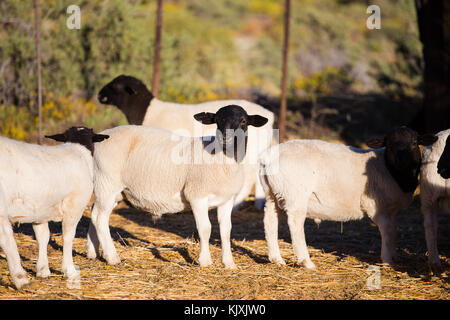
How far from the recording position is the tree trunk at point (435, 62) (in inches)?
535

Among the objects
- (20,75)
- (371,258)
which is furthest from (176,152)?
(20,75)

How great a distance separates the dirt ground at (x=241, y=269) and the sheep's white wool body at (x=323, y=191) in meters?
0.47

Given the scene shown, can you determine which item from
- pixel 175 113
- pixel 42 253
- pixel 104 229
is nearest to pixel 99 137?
pixel 104 229

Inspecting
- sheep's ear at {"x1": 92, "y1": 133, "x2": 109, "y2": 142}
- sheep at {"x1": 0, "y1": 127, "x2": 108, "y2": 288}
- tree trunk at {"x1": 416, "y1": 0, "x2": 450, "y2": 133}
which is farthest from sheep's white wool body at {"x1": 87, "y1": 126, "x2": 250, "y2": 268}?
tree trunk at {"x1": 416, "y1": 0, "x2": 450, "y2": 133}

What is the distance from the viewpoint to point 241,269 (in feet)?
22.3

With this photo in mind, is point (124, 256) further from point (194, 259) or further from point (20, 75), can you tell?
point (20, 75)

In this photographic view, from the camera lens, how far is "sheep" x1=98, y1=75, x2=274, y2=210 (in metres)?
10.2

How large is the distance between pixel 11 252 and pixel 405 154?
4646 mm

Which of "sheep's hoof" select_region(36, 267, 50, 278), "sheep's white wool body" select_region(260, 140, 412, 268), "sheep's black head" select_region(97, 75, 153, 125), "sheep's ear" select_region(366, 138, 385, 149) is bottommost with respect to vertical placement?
"sheep's hoof" select_region(36, 267, 50, 278)

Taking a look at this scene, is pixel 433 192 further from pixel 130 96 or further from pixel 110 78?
pixel 110 78

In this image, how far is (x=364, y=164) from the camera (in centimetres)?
748

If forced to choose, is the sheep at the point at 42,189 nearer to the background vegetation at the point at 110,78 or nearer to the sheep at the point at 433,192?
the sheep at the point at 433,192

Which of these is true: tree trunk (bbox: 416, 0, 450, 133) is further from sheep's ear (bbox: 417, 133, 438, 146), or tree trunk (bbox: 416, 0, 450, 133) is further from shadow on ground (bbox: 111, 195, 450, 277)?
sheep's ear (bbox: 417, 133, 438, 146)

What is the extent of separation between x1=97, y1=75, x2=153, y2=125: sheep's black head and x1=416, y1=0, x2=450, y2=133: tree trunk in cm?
693
